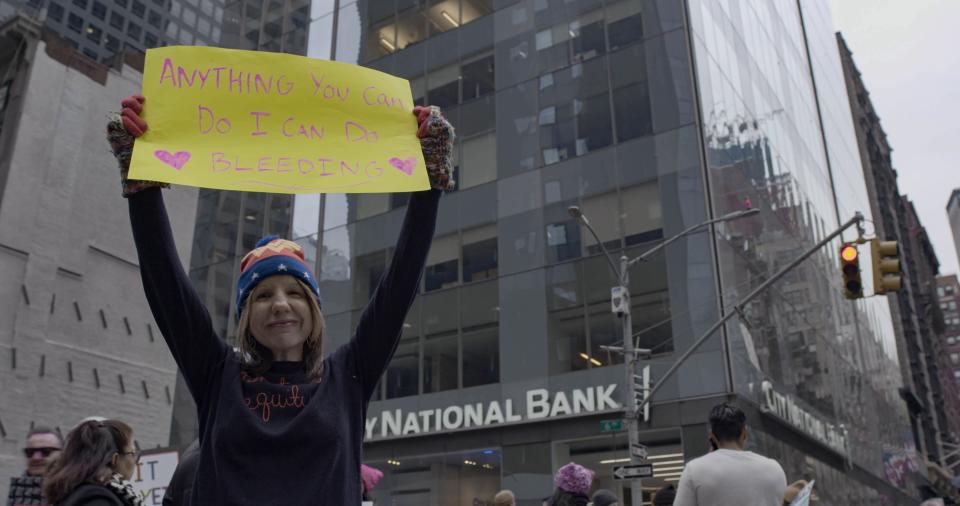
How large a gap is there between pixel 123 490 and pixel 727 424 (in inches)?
126

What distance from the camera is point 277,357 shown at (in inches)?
91.9

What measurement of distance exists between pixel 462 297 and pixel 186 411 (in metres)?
13.5

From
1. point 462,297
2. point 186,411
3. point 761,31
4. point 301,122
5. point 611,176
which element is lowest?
point 301,122

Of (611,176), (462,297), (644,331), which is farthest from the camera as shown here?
(462,297)


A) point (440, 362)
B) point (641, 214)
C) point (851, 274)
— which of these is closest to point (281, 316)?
point (851, 274)

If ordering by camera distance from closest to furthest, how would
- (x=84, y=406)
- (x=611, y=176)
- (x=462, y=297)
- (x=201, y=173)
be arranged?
1. (x=201, y=173)
2. (x=611, y=176)
3. (x=462, y=297)
4. (x=84, y=406)

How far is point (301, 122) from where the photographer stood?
2.53 metres

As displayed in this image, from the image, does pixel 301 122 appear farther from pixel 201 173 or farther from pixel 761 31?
pixel 761 31

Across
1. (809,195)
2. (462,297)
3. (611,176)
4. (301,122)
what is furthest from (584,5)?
(301,122)

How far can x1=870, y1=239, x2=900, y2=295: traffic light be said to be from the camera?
14216 millimetres

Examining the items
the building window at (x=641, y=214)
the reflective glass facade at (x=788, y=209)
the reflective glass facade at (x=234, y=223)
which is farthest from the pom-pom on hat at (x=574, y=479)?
the reflective glass facade at (x=234, y=223)

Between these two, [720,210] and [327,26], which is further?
[327,26]

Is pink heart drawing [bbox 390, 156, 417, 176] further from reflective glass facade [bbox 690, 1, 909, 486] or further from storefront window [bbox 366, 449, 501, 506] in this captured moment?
A: storefront window [bbox 366, 449, 501, 506]

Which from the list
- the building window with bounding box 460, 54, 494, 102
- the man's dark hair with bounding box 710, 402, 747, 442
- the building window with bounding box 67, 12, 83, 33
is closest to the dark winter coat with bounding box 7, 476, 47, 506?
the man's dark hair with bounding box 710, 402, 747, 442
